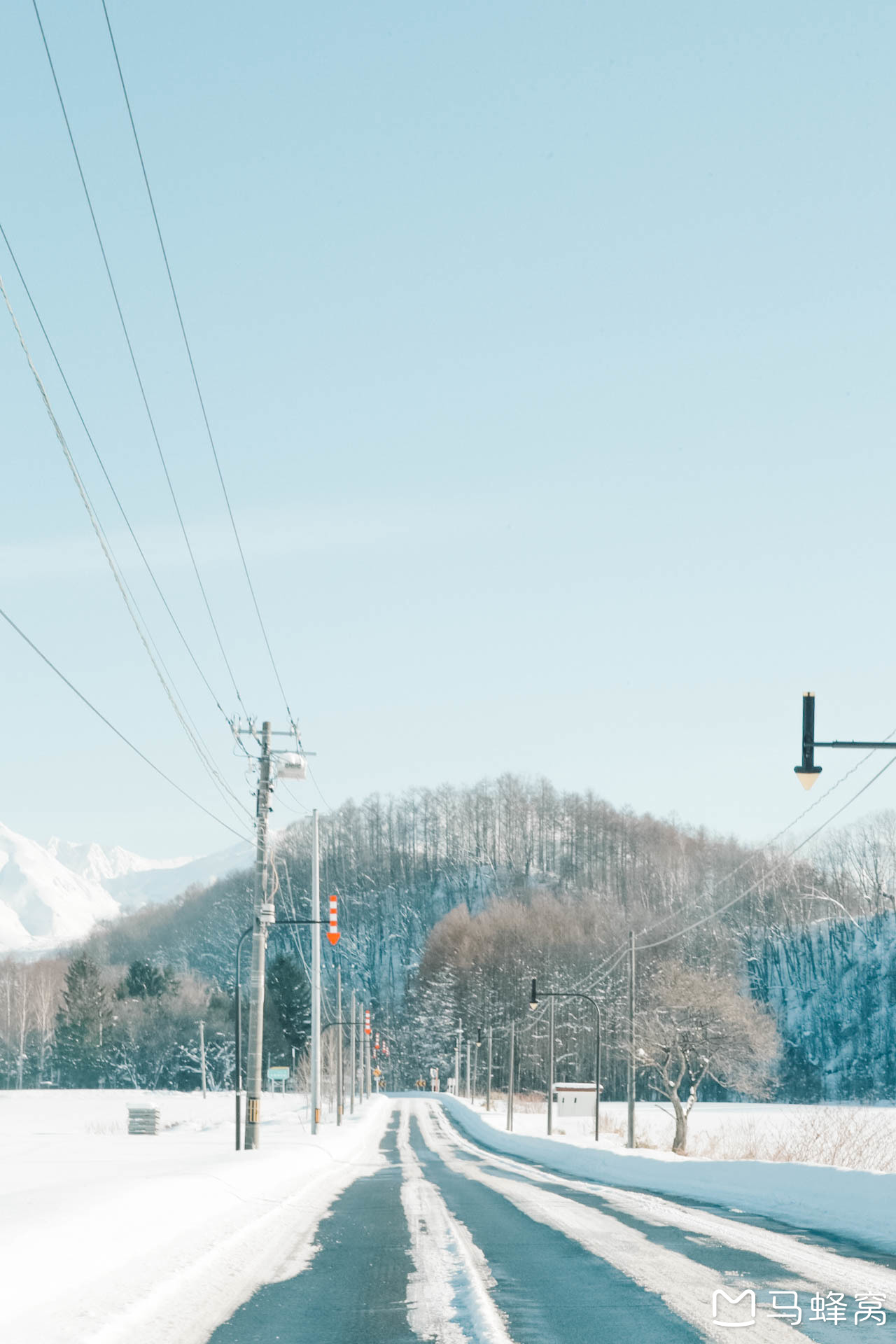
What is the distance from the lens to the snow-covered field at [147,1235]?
29.7 ft

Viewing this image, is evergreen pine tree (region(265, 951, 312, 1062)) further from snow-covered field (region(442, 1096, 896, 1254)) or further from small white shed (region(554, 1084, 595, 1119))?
snow-covered field (region(442, 1096, 896, 1254))

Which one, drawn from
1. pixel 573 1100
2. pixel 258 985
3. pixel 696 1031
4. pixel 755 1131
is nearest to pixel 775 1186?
pixel 258 985

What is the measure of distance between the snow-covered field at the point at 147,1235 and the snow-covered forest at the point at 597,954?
9669cm

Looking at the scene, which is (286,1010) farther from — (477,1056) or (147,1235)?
(147,1235)

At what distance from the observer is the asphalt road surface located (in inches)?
352

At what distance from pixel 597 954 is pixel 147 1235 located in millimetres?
128842

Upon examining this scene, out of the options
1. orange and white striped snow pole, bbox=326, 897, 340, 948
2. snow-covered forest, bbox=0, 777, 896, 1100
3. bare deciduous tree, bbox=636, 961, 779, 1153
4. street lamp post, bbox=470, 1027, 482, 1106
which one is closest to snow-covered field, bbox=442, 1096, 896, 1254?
orange and white striped snow pole, bbox=326, 897, 340, 948

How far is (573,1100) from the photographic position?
110 metres

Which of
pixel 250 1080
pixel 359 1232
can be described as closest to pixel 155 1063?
pixel 250 1080

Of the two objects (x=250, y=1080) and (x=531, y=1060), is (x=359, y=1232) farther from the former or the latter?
(x=531, y=1060)

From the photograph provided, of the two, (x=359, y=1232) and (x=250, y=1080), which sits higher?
(x=359, y=1232)

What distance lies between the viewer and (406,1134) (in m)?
63.7

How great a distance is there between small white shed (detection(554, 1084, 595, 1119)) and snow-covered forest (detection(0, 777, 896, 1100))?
6426mm

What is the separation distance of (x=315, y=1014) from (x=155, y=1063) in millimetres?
108295
